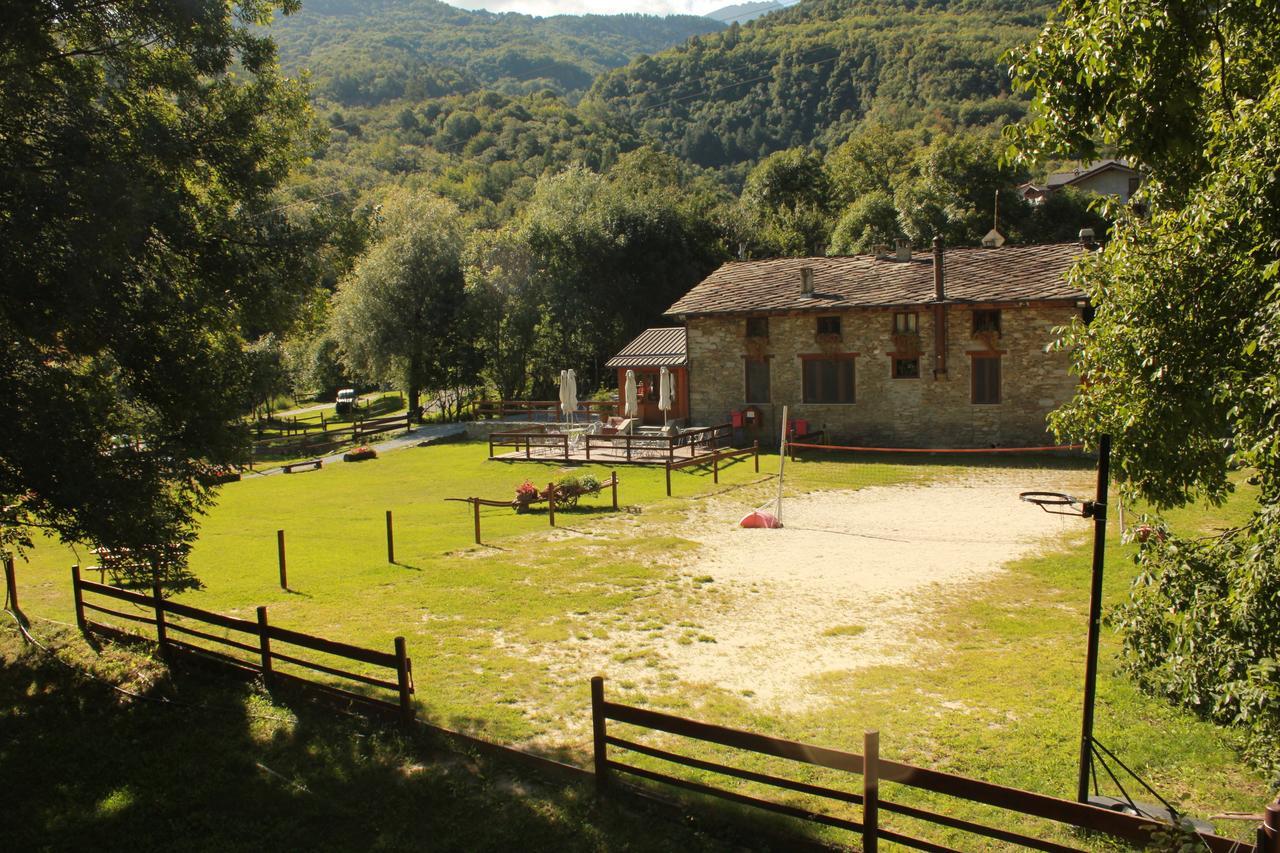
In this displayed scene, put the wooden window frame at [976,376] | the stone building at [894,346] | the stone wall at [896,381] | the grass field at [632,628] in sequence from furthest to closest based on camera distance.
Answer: the wooden window frame at [976,376] < the stone building at [894,346] < the stone wall at [896,381] < the grass field at [632,628]

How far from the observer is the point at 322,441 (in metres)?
36.7

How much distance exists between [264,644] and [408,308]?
1266 inches

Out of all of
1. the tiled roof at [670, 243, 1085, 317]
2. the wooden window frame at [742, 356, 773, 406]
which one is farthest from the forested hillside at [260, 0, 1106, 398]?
the wooden window frame at [742, 356, 773, 406]

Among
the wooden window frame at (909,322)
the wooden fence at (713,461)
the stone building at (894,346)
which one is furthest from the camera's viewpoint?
the wooden window frame at (909,322)

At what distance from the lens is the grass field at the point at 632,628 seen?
7.69 meters

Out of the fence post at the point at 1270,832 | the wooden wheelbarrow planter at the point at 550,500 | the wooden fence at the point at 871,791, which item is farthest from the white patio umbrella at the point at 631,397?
the fence post at the point at 1270,832

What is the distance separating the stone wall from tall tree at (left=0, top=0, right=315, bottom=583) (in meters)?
19.5

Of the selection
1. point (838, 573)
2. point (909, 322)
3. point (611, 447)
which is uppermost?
point (909, 322)

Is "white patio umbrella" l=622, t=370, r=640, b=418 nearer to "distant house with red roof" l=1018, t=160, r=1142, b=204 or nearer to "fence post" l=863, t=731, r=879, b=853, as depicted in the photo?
"fence post" l=863, t=731, r=879, b=853

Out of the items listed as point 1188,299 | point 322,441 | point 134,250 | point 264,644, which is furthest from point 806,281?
point 1188,299

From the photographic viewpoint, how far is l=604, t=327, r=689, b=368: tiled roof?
31578 millimetres

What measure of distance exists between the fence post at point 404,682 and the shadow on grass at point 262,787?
0.18 meters

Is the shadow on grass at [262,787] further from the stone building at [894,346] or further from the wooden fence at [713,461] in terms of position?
the stone building at [894,346]

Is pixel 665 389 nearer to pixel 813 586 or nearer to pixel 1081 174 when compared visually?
pixel 813 586
